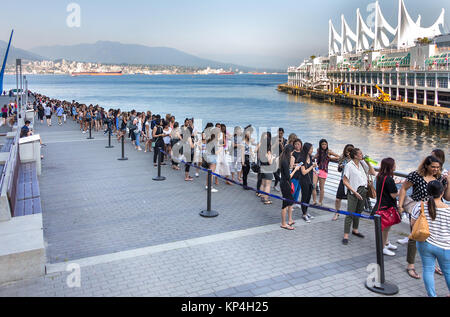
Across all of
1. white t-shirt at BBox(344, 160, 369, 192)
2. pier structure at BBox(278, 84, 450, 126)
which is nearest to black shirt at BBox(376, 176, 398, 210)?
white t-shirt at BBox(344, 160, 369, 192)

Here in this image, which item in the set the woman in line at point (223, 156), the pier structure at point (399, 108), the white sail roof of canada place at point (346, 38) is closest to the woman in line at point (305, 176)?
the woman in line at point (223, 156)

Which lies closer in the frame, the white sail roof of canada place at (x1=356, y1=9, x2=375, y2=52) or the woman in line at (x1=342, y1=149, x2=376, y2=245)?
the woman in line at (x1=342, y1=149, x2=376, y2=245)

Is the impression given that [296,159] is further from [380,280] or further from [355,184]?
[380,280]

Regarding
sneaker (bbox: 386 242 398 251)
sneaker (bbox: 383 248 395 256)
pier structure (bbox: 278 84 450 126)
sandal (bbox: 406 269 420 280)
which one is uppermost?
pier structure (bbox: 278 84 450 126)

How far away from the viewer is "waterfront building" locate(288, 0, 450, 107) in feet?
216

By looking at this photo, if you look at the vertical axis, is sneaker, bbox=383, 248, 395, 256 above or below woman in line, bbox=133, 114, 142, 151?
below

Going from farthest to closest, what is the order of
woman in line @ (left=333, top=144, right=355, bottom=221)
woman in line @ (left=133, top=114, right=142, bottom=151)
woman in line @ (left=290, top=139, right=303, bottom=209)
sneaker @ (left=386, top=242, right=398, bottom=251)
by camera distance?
A: woman in line @ (left=133, top=114, right=142, bottom=151) < woman in line @ (left=290, top=139, right=303, bottom=209) < woman in line @ (left=333, top=144, right=355, bottom=221) < sneaker @ (left=386, top=242, right=398, bottom=251)

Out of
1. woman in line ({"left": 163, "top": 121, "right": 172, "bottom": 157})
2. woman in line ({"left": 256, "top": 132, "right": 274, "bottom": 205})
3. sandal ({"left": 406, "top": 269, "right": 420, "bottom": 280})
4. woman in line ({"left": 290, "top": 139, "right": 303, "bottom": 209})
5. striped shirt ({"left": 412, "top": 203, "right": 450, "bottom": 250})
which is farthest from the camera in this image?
woman in line ({"left": 163, "top": 121, "right": 172, "bottom": 157})

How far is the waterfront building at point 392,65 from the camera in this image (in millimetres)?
65688

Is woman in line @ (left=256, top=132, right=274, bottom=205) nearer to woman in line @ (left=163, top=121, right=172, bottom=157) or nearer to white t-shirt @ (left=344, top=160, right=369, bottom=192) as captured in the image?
white t-shirt @ (left=344, top=160, right=369, bottom=192)

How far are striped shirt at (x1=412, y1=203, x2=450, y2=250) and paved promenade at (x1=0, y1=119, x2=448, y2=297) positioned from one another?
97cm

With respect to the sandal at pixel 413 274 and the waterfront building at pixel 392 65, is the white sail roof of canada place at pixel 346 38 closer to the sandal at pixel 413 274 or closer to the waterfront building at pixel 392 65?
the waterfront building at pixel 392 65
